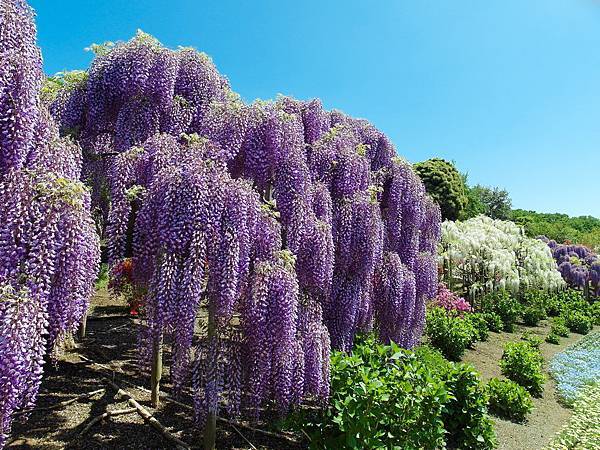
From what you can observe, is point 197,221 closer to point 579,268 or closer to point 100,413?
point 100,413

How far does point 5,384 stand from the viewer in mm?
2820

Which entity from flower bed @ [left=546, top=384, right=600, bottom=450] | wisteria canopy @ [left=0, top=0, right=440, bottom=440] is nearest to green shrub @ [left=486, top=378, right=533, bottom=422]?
flower bed @ [left=546, top=384, right=600, bottom=450]

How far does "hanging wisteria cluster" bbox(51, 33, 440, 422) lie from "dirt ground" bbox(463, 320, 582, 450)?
Answer: 2536 millimetres

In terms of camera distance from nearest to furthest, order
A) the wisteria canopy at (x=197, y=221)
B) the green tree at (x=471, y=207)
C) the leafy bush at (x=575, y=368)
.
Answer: the wisteria canopy at (x=197, y=221) < the leafy bush at (x=575, y=368) < the green tree at (x=471, y=207)

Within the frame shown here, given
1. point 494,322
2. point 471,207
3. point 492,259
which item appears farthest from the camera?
point 471,207

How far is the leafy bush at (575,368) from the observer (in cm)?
1080

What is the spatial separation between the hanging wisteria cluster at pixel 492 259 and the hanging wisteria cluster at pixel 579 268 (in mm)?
5253

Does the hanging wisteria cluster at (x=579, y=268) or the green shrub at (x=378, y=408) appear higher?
the hanging wisteria cluster at (x=579, y=268)

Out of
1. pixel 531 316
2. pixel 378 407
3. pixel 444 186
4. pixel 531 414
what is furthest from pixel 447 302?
pixel 444 186

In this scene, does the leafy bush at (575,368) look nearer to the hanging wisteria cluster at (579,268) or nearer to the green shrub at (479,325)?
the green shrub at (479,325)

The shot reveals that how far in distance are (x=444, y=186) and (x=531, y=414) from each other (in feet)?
67.3

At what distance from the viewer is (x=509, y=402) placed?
8844 mm

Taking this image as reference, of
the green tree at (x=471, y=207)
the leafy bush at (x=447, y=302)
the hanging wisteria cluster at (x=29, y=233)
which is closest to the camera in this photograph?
the hanging wisteria cluster at (x=29, y=233)

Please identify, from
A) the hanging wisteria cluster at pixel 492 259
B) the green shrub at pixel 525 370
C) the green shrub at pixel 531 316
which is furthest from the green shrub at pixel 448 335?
the green shrub at pixel 531 316
